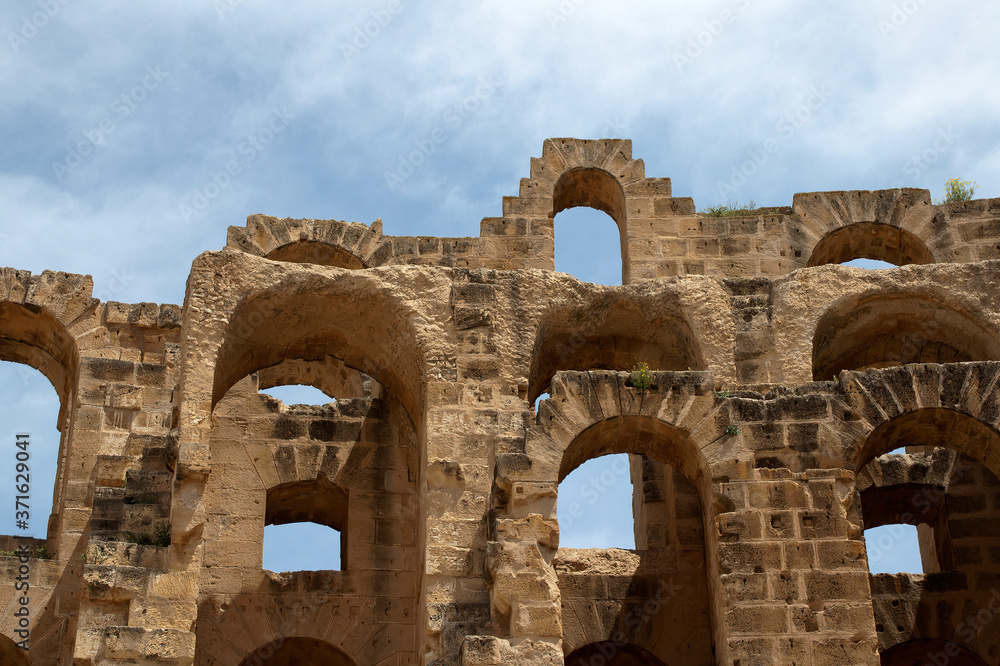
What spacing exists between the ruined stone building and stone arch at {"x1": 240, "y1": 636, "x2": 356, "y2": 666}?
50 millimetres

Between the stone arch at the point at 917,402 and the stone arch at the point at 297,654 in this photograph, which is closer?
the stone arch at the point at 917,402

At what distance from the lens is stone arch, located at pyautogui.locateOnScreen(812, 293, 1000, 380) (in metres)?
16.9

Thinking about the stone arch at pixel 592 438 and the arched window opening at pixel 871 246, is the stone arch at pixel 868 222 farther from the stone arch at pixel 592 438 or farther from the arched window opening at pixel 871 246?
the stone arch at pixel 592 438

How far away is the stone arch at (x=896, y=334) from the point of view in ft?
55.3

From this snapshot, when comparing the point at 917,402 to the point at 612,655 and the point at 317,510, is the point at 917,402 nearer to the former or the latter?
the point at 612,655

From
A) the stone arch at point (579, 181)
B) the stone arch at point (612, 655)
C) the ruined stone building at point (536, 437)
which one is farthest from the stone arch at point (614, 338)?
the stone arch at point (612, 655)

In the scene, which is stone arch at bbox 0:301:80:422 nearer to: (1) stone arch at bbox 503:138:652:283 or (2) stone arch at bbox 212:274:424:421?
(2) stone arch at bbox 212:274:424:421

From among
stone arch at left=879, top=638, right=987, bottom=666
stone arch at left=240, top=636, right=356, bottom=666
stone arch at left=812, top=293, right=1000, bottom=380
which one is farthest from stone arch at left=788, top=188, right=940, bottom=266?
stone arch at left=240, top=636, right=356, bottom=666

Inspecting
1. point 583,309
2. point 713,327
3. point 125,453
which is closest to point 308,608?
point 125,453

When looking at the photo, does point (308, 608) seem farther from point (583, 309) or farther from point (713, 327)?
point (713, 327)

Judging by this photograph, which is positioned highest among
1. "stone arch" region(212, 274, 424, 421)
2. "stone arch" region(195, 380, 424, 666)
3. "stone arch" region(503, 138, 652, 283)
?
"stone arch" region(503, 138, 652, 283)

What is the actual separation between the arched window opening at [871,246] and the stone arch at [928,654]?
539cm

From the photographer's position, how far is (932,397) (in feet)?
46.2

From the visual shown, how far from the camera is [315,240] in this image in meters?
19.7
